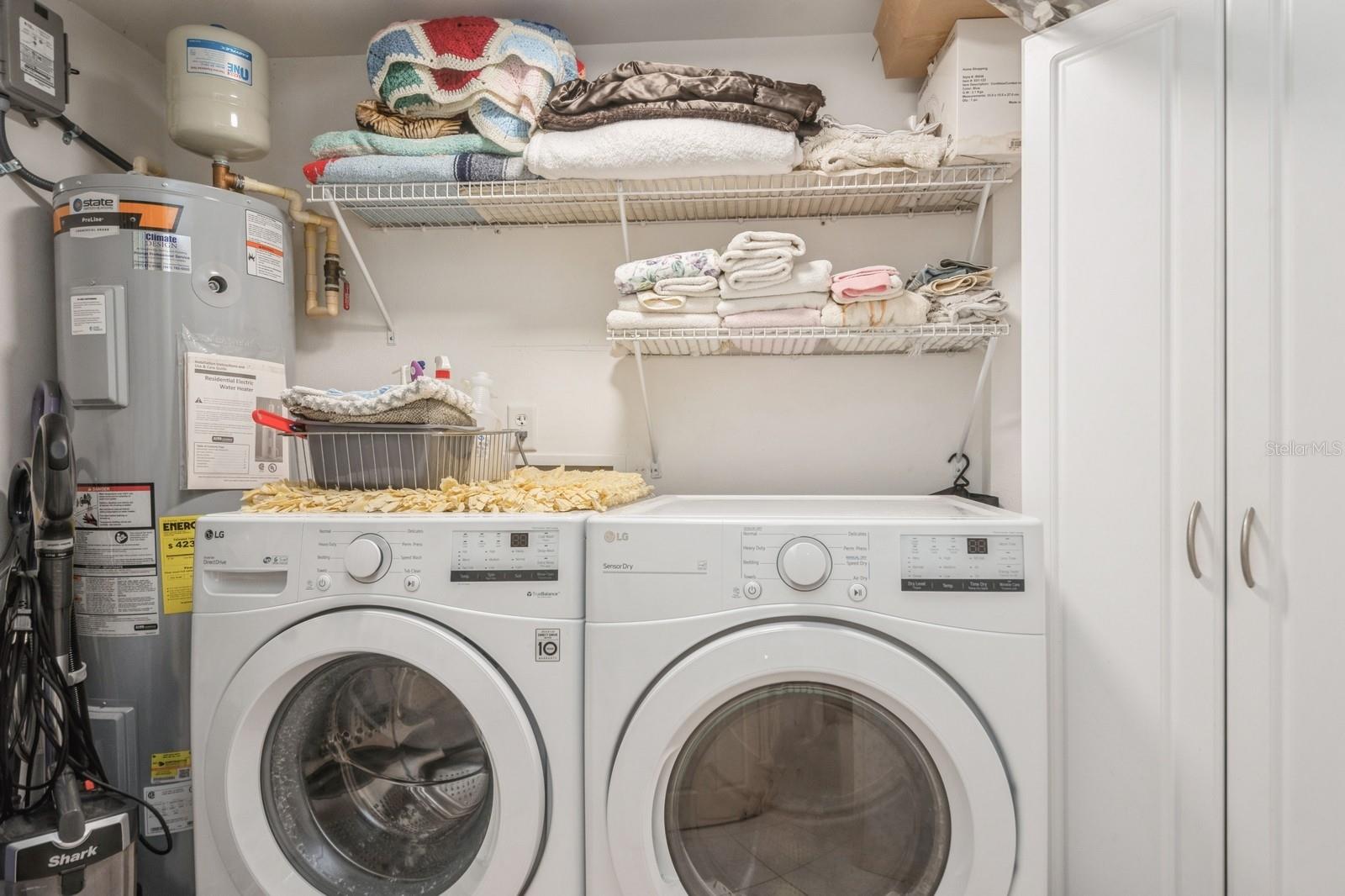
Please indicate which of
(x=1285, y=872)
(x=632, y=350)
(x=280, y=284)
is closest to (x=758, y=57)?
(x=632, y=350)

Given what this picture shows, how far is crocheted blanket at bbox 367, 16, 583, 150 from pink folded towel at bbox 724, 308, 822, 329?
0.71 m

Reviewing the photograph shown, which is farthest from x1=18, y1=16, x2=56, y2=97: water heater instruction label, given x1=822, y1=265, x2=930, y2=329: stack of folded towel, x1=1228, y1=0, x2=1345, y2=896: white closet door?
x1=1228, y1=0, x2=1345, y2=896: white closet door

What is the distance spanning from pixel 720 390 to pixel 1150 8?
121cm

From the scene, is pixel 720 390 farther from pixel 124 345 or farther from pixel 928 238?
pixel 124 345

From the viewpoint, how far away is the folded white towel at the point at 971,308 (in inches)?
59.7

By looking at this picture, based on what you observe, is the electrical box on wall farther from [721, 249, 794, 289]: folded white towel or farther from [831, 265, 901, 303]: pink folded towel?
[831, 265, 901, 303]: pink folded towel

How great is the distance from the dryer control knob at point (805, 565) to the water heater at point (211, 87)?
1.77 meters

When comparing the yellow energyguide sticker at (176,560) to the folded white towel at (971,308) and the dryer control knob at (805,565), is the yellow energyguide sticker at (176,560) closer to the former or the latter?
the dryer control knob at (805,565)

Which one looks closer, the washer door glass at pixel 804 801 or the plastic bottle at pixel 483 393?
the washer door glass at pixel 804 801

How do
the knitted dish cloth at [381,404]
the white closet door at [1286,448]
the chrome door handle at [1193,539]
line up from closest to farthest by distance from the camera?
the white closet door at [1286,448] < the chrome door handle at [1193,539] < the knitted dish cloth at [381,404]

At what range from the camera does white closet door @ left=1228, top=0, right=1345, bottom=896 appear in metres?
1.04

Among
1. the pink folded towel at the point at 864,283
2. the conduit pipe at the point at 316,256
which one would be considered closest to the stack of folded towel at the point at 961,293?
the pink folded towel at the point at 864,283

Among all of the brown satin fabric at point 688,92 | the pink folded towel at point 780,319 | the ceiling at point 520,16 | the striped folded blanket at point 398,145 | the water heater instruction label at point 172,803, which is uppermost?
the ceiling at point 520,16

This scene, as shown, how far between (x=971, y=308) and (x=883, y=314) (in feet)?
0.65
